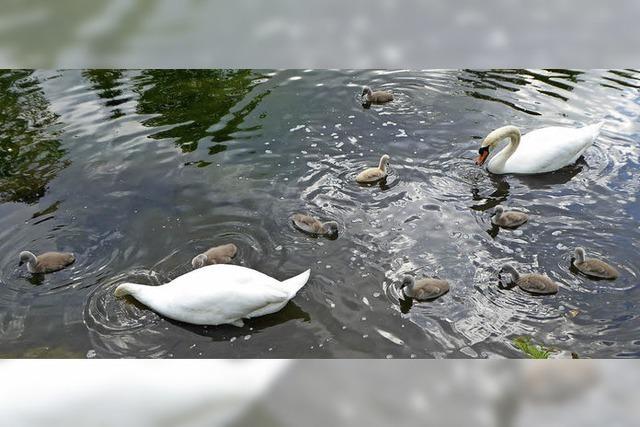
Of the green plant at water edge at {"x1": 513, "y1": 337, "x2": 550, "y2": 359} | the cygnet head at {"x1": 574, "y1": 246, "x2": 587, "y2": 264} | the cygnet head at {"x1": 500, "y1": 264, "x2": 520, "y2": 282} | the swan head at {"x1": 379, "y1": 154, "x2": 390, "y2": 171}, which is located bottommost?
the green plant at water edge at {"x1": 513, "y1": 337, "x2": 550, "y2": 359}

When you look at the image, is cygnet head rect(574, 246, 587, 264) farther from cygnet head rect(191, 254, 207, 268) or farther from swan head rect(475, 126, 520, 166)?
cygnet head rect(191, 254, 207, 268)

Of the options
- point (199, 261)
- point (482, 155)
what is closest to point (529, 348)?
point (199, 261)

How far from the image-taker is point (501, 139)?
9438 mm

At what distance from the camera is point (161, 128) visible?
10320 mm

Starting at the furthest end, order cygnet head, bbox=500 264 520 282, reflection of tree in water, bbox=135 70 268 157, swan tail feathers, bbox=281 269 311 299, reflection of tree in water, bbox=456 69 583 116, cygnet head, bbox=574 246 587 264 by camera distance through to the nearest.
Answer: reflection of tree in water, bbox=456 69 583 116 < reflection of tree in water, bbox=135 70 268 157 < cygnet head, bbox=574 246 587 264 < cygnet head, bbox=500 264 520 282 < swan tail feathers, bbox=281 269 311 299

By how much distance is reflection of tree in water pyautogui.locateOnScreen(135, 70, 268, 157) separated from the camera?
1015 centimetres

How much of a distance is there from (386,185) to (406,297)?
2.49 meters

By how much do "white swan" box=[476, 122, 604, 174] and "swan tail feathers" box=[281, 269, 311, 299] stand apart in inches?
151

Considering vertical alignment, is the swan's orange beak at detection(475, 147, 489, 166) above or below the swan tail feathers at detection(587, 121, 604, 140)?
below

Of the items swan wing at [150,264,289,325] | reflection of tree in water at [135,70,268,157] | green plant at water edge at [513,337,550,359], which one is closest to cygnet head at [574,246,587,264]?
green plant at water edge at [513,337,550,359]

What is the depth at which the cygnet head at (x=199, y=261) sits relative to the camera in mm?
7168

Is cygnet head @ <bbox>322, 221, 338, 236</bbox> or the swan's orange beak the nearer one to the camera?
cygnet head @ <bbox>322, 221, 338, 236</bbox>

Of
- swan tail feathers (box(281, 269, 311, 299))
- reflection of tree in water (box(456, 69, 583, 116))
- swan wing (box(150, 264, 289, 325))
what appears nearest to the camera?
swan wing (box(150, 264, 289, 325))
